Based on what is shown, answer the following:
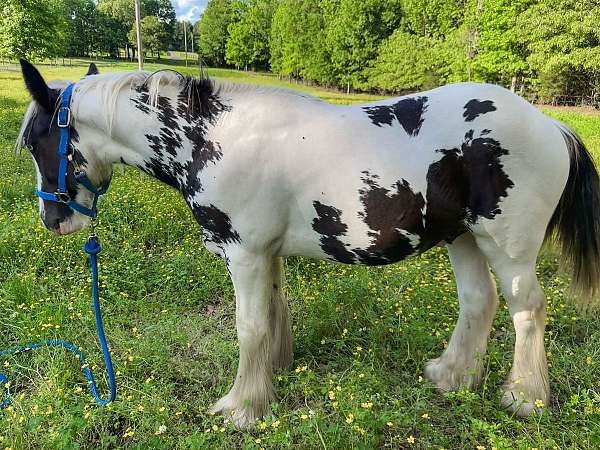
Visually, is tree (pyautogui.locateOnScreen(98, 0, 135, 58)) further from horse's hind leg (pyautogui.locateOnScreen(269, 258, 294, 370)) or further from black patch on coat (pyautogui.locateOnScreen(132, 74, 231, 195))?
horse's hind leg (pyautogui.locateOnScreen(269, 258, 294, 370))

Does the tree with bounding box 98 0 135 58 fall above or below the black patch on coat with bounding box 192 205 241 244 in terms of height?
above

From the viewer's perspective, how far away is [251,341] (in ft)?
8.01

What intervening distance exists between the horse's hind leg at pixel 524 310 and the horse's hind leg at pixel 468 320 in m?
0.24

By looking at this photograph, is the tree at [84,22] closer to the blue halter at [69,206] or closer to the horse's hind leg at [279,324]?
the blue halter at [69,206]

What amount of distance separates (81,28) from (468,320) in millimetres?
80609

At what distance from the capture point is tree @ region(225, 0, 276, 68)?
175 feet

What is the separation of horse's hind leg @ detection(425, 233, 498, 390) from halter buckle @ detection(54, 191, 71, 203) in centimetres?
220

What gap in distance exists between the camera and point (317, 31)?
42.7m

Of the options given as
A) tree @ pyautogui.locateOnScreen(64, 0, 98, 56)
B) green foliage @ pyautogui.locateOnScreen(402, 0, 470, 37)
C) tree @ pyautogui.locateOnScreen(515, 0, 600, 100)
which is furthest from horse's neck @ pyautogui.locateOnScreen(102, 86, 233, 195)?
tree @ pyautogui.locateOnScreen(64, 0, 98, 56)

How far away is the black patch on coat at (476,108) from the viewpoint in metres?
1.96

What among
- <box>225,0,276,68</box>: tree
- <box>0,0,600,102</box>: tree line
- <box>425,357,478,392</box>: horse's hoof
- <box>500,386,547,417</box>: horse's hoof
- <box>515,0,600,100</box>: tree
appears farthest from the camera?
<box>225,0,276,68</box>: tree

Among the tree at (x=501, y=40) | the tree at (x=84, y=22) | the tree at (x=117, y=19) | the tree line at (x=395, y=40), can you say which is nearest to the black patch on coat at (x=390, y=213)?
the tree line at (x=395, y=40)

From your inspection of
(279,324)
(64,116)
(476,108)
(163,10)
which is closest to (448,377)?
(279,324)

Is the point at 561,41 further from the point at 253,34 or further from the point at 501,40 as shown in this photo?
the point at 253,34
